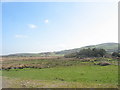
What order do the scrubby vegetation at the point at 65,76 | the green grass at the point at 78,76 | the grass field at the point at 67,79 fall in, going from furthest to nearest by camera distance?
the green grass at the point at 78,76
the scrubby vegetation at the point at 65,76
the grass field at the point at 67,79

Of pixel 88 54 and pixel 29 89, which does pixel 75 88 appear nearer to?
pixel 29 89

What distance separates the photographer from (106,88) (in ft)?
33.7

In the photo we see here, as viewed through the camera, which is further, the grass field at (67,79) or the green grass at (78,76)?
the green grass at (78,76)

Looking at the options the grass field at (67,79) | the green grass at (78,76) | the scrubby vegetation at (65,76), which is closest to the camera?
the grass field at (67,79)

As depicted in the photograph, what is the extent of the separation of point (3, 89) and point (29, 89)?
216 cm

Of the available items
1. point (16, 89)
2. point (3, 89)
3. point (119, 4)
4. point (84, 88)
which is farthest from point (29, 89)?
point (119, 4)

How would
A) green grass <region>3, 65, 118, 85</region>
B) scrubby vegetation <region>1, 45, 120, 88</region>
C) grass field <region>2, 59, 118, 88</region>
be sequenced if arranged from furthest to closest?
green grass <region>3, 65, 118, 85</region>
scrubby vegetation <region>1, 45, 120, 88</region>
grass field <region>2, 59, 118, 88</region>

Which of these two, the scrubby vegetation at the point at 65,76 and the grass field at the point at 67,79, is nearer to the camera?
the grass field at the point at 67,79

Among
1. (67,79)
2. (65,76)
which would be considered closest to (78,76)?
(65,76)

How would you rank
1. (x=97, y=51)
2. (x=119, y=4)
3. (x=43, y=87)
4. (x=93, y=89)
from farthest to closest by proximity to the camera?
(x=97, y=51)
(x=119, y=4)
(x=43, y=87)
(x=93, y=89)

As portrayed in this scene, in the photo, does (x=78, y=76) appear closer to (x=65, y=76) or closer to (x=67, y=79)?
(x=65, y=76)

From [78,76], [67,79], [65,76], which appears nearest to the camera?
[67,79]

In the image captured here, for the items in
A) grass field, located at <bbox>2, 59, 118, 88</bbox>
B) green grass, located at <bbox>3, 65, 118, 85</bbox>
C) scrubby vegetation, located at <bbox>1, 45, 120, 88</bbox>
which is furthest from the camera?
green grass, located at <bbox>3, 65, 118, 85</bbox>

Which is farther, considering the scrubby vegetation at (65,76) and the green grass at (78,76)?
the green grass at (78,76)
